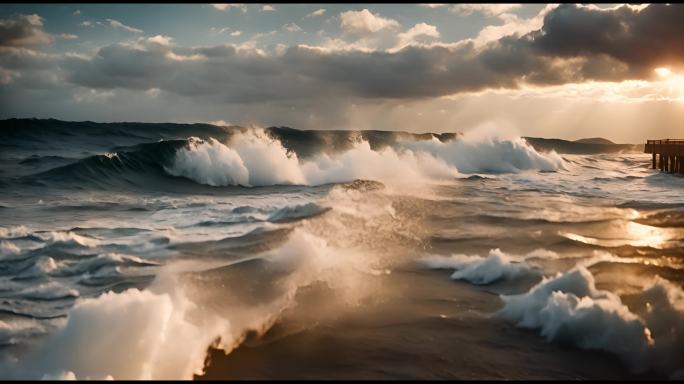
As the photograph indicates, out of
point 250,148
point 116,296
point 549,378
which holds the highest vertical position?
point 250,148

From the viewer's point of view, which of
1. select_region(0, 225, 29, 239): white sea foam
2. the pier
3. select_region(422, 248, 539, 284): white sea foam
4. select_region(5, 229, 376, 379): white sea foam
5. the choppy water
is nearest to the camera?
select_region(5, 229, 376, 379): white sea foam

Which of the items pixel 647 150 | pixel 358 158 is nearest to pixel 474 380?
pixel 358 158

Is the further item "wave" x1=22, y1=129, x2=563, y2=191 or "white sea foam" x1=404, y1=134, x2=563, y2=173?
"white sea foam" x1=404, y1=134, x2=563, y2=173

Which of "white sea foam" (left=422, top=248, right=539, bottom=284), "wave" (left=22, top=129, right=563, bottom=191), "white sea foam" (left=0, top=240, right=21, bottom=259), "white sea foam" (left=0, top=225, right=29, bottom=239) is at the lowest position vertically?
"white sea foam" (left=422, top=248, right=539, bottom=284)

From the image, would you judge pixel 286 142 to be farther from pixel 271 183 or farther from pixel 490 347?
pixel 490 347

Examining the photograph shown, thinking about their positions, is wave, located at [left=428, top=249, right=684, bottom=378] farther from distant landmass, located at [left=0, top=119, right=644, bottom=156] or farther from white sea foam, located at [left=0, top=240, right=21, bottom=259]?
distant landmass, located at [left=0, top=119, right=644, bottom=156]

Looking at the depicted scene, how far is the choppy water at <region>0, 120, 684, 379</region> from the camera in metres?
4.61

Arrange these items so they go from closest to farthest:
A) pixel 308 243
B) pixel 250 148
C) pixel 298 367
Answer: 1. pixel 298 367
2. pixel 308 243
3. pixel 250 148

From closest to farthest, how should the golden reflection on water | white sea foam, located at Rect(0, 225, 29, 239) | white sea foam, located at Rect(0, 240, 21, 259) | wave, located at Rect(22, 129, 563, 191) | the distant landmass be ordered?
white sea foam, located at Rect(0, 240, 21, 259) → the golden reflection on water → white sea foam, located at Rect(0, 225, 29, 239) → wave, located at Rect(22, 129, 563, 191) → the distant landmass

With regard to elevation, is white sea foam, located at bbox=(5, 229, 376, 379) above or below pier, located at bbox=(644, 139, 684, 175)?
below

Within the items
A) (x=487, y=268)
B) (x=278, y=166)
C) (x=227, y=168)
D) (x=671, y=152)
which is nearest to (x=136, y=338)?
(x=487, y=268)

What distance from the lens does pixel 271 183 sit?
23594mm

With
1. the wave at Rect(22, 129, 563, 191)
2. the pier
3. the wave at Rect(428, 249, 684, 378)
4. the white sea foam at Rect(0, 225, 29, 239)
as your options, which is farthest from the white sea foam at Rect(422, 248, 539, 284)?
the pier

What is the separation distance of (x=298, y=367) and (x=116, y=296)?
6.66ft
